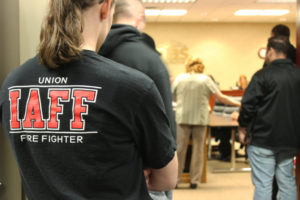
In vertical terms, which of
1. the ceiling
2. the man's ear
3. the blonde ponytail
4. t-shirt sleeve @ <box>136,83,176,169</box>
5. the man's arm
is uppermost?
the ceiling

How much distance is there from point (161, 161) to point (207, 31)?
10956mm

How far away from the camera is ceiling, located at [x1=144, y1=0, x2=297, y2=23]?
839 cm

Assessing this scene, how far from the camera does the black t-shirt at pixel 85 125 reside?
855 millimetres

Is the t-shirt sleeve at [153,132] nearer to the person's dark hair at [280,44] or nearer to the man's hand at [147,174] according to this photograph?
the man's hand at [147,174]

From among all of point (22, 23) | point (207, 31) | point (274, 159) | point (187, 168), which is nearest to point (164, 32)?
point (207, 31)

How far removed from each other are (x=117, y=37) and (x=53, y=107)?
0.74 meters

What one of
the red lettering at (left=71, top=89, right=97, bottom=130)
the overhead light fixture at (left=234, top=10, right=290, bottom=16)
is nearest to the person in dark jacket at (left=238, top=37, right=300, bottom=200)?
the red lettering at (left=71, top=89, right=97, bottom=130)

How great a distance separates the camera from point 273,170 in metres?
2.95

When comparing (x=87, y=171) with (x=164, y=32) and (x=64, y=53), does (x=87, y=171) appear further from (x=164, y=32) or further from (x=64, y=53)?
(x=164, y=32)

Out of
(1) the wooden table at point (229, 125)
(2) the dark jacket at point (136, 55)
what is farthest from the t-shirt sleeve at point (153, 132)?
(1) the wooden table at point (229, 125)

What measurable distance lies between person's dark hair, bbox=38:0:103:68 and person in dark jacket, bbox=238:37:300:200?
2.34 metres

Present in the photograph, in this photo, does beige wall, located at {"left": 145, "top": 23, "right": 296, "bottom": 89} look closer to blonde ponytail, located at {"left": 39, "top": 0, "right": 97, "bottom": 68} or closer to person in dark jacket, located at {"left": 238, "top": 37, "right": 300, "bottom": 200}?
person in dark jacket, located at {"left": 238, "top": 37, "right": 300, "bottom": 200}

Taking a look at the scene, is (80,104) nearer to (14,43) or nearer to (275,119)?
(14,43)

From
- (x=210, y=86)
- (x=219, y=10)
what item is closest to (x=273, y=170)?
(x=210, y=86)
